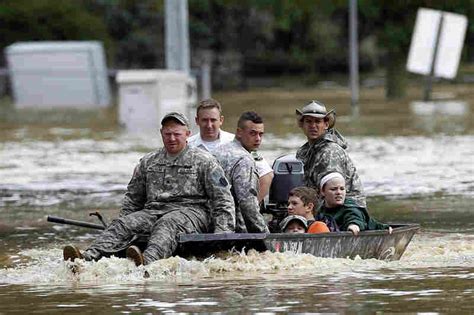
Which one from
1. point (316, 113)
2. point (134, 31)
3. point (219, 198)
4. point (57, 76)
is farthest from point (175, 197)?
point (134, 31)

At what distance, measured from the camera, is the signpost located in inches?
1805

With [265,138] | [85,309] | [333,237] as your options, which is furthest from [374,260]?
[265,138]

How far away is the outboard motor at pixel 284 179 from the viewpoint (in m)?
15.7

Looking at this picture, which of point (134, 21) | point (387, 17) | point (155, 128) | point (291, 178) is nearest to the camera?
point (291, 178)

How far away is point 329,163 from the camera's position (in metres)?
15.6

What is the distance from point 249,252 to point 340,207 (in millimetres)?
1169

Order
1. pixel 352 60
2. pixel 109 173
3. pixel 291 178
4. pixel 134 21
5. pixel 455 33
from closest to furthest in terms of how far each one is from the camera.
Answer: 1. pixel 291 178
2. pixel 109 173
3. pixel 455 33
4. pixel 352 60
5. pixel 134 21

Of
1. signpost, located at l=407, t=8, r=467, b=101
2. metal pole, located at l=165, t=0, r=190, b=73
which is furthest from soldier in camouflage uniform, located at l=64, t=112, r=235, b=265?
signpost, located at l=407, t=8, r=467, b=101

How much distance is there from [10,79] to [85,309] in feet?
144

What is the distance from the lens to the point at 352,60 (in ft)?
164

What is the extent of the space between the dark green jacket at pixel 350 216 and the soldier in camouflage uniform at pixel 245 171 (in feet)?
2.18

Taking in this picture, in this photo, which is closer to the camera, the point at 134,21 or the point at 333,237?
the point at 333,237

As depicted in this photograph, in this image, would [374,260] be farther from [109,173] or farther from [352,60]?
[352,60]

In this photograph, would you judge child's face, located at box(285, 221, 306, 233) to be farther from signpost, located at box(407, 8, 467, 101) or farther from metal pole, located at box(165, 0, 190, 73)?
signpost, located at box(407, 8, 467, 101)
